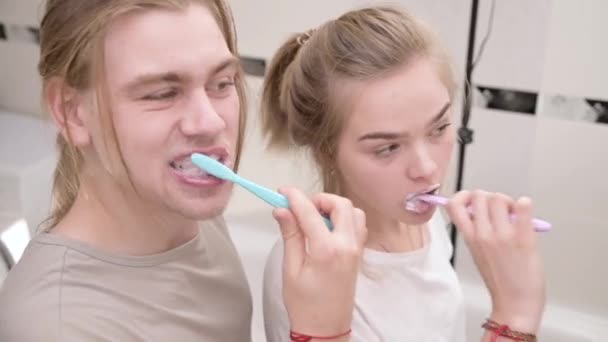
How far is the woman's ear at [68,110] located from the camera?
72cm

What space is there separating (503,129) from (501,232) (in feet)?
2.46

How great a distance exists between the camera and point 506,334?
0.75m

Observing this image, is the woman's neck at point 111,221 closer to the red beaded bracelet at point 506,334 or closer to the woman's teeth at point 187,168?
the woman's teeth at point 187,168

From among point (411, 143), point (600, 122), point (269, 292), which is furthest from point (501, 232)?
point (600, 122)

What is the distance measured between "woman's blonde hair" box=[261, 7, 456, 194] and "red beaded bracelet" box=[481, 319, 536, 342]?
0.29m

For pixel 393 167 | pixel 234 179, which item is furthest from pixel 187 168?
pixel 393 167

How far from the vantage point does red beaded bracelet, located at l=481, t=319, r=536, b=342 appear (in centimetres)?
74

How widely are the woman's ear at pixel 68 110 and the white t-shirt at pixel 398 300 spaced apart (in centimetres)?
30

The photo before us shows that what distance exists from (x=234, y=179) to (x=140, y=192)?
11 centimetres

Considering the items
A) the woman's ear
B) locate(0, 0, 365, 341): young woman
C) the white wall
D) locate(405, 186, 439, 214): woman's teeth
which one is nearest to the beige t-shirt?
locate(0, 0, 365, 341): young woman

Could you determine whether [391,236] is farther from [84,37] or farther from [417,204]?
[84,37]

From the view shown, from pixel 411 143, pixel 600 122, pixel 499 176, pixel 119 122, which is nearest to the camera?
pixel 119 122

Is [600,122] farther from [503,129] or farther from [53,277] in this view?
[53,277]

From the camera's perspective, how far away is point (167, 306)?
30.6 inches
